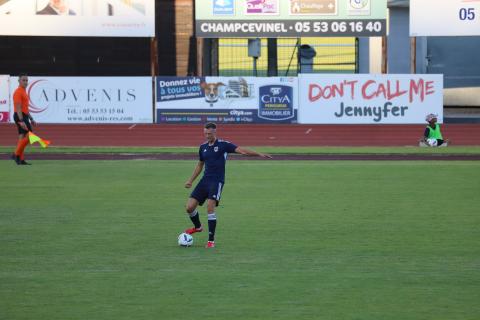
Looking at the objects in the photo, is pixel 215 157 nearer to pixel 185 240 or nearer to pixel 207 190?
pixel 207 190

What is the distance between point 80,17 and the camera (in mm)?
39812

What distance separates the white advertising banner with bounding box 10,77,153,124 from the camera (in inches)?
1416

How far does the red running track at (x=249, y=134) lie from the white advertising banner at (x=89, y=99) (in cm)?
38

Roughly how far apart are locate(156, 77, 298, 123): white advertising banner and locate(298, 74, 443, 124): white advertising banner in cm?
90

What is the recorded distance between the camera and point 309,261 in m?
13.2

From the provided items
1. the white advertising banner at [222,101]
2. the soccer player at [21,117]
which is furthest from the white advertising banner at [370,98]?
the soccer player at [21,117]

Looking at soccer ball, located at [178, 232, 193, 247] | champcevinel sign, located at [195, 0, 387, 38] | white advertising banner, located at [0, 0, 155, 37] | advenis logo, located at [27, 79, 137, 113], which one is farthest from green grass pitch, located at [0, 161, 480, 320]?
champcevinel sign, located at [195, 0, 387, 38]

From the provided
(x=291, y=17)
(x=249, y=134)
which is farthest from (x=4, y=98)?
(x=291, y=17)

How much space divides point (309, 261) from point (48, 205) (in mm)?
6908

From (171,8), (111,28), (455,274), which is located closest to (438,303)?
(455,274)

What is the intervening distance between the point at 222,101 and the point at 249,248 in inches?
876

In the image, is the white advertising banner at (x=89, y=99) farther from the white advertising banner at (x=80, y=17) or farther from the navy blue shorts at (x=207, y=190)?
the navy blue shorts at (x=207, y=190)

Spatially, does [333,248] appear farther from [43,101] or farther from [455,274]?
[43,101]

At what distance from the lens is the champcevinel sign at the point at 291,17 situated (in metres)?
39.8
